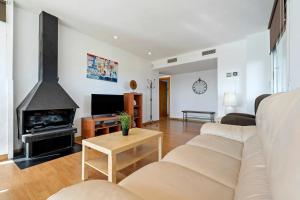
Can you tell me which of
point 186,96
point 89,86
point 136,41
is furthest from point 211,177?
point 186,96

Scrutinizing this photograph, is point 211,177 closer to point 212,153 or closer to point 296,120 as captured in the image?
point 212,153

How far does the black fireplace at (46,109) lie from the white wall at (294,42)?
3.30m

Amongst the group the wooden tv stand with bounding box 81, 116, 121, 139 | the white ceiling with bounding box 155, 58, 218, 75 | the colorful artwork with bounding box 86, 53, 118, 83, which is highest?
the white ceiling with bounding box 155, 58, 218, 75

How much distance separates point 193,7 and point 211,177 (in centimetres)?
250

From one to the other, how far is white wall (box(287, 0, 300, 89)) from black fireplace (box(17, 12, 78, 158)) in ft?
10.8

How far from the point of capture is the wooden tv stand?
10.3 feet

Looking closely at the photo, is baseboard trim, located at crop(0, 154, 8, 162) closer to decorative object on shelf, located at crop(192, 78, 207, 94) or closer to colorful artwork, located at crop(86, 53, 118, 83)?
colorful artwork, located at crop(86, 53, 118, 83)

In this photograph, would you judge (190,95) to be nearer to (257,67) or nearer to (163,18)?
(257,67)

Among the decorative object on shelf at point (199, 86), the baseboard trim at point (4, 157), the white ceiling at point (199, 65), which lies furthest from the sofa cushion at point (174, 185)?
the decorative object on shelf at point (199, 86)

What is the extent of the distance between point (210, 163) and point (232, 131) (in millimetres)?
872

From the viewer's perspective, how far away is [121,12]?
254 cm

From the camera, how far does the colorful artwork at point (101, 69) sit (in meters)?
3.57

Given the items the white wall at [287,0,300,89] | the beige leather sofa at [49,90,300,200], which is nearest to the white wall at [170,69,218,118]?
the white wall at [287,0,300,89]

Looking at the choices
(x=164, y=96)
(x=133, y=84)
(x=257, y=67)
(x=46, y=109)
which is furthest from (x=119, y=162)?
(x=164, y=96)
